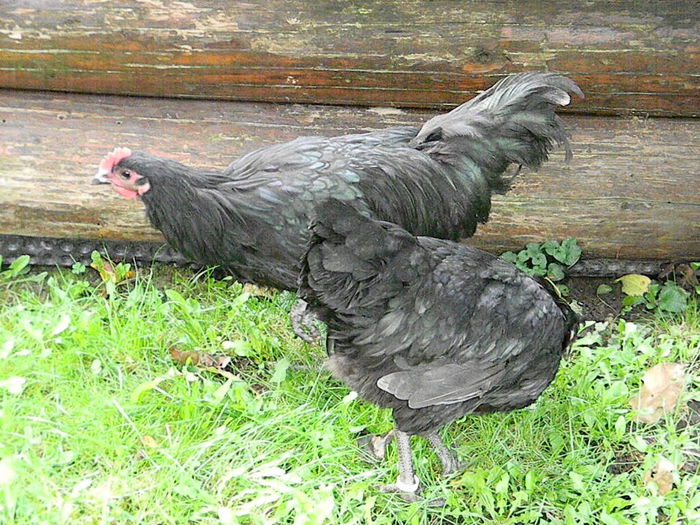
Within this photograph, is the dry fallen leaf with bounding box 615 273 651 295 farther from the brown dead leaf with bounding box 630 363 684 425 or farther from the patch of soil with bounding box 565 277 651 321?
the brown dead leaf with bounding box 630 363 684 425

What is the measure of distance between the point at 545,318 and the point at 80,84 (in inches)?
106

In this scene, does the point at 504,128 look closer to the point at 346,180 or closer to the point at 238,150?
the point at 346,180

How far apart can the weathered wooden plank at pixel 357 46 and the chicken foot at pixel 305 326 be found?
1.17m

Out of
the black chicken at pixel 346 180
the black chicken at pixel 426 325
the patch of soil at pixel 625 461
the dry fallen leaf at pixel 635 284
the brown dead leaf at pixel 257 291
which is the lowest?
the patch of soil at pixel 625 461

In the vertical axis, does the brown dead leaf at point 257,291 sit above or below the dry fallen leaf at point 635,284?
below

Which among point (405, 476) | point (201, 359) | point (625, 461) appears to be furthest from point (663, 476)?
point (201, 359)

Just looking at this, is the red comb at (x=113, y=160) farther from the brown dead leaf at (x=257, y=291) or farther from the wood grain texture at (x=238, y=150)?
the brown dead leaf at (x=257, y=291)

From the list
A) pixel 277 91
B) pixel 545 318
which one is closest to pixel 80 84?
pixel 277 91

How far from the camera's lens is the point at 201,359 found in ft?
12.3

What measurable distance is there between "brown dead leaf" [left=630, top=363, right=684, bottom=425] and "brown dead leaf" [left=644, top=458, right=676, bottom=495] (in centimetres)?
31

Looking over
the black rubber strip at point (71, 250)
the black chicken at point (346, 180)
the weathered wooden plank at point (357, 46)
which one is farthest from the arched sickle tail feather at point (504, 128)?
the black rubber strip at point (71, 250)

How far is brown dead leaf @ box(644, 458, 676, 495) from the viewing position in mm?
3223

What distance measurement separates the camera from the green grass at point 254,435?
3039mm

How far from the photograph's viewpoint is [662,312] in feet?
14.1
